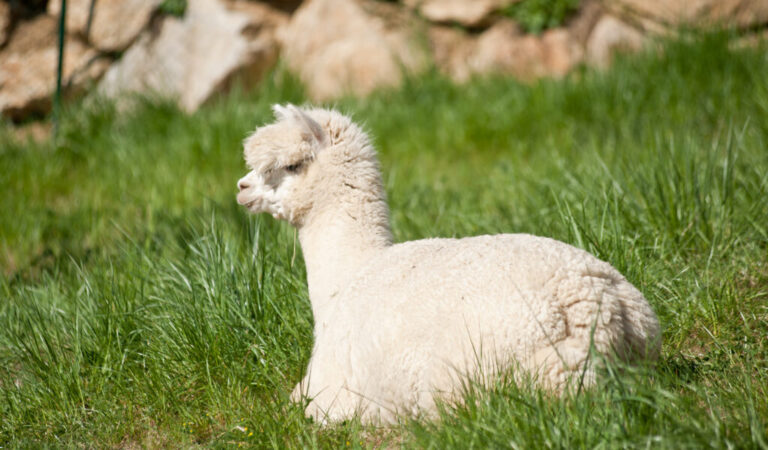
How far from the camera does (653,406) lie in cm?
235

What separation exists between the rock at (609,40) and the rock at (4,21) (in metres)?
5.60

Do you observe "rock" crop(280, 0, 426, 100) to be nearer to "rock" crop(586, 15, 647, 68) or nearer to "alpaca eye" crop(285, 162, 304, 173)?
"rock" crop(586, 15, 647, 68)

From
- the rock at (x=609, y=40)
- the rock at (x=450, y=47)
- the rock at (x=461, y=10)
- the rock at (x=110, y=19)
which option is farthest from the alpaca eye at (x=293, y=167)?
the rock at (x=110, y=19)

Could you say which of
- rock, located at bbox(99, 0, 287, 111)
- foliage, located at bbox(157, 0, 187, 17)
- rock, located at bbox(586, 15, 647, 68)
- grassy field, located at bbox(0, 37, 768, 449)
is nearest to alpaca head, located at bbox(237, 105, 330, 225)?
grassy field, located at bbox(0, 37, 768, 449)

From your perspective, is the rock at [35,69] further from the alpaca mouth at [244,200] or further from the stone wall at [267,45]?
the alpaca mouth at [244,200]

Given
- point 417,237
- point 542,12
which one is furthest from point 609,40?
point 417,237

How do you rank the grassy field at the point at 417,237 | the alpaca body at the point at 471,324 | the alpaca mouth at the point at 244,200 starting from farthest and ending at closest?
the alpaca mouth at the point at 244,200
the grassy field at the point at 417,237
the alpaca body at the point at 471,324

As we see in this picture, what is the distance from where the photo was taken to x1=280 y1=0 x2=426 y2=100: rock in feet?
25.6

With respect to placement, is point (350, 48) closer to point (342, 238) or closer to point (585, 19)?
point (585, 19)

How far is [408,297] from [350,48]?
5.61 metres

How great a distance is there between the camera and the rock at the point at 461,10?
7.70m

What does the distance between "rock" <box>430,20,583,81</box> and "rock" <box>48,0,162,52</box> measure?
3.01m

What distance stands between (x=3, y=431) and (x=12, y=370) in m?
Answer: 0.48

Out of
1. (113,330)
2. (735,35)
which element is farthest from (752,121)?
(113,330)
